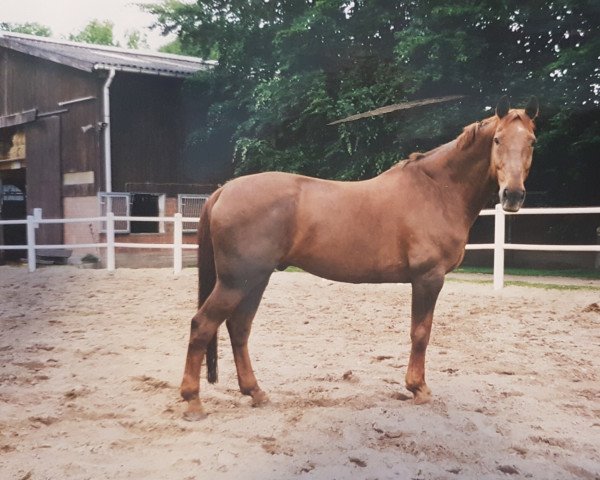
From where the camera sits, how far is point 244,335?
379 cm

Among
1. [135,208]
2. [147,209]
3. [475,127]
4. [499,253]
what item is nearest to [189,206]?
[147,209]

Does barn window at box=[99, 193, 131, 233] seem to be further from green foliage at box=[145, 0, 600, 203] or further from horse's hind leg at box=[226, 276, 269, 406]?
horse's hind leg at box=[226, 276, 269, 406]

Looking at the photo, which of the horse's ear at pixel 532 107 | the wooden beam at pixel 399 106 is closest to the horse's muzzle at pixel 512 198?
the horse's ear at pixel 532 107

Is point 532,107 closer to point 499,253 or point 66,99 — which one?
point 499,253

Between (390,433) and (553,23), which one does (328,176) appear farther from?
(390,433)

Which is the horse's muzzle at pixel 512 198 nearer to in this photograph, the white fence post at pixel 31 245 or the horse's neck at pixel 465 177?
the horse's neck at pixel 465 177

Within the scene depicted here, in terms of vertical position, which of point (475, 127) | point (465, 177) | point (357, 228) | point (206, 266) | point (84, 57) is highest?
point (84, 57)

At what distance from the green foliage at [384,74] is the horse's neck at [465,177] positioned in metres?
6.84

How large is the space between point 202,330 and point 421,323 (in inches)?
53.9

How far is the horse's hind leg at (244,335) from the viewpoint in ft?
12.4

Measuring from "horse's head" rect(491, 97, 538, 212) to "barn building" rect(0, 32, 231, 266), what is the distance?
39.9ft

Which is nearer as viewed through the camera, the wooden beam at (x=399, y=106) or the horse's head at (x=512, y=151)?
the horse's head at (x=512, y=151)

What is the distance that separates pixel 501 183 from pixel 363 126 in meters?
8.52

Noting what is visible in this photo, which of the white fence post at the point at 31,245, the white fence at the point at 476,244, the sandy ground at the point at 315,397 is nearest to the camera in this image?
the sandy ground at the point at 315,397
